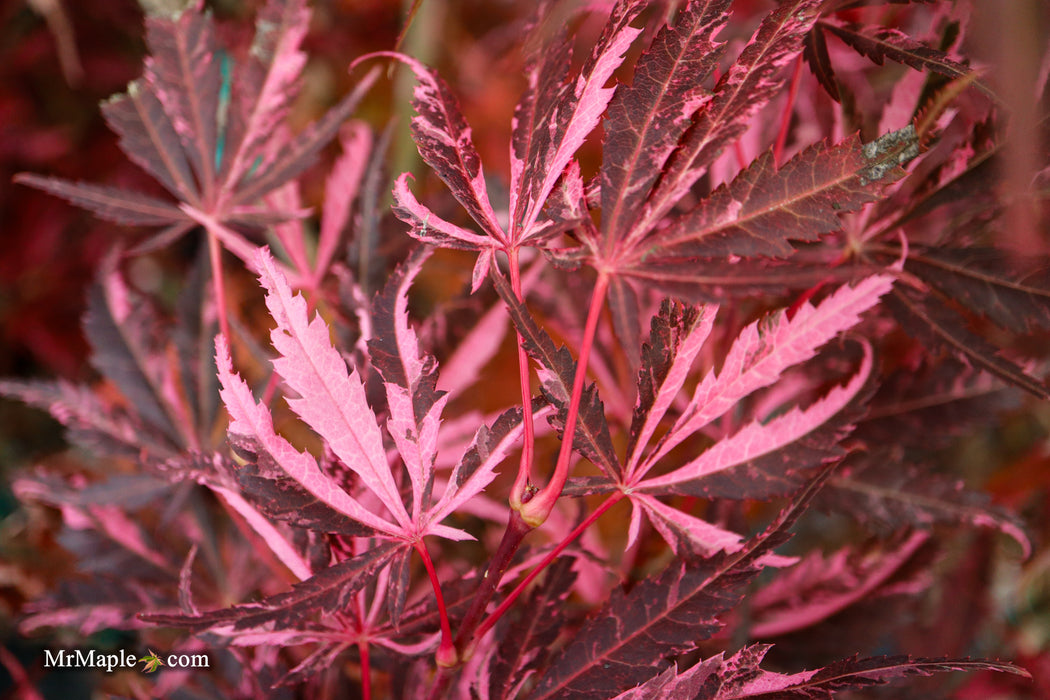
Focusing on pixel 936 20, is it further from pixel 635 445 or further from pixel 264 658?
pixel 264 658

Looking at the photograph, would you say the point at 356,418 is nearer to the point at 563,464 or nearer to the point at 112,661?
the point at 563,464

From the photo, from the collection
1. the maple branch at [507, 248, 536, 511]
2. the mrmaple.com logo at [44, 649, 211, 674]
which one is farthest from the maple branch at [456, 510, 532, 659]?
the mrmaple.com logo at [44, 649, 211, 674]

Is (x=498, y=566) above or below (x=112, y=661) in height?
above

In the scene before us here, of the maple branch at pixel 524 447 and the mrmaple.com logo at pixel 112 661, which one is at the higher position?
the maple branch at pixel 524 447

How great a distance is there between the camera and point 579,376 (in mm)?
248

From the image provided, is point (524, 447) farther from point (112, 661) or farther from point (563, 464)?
point (112, 661)

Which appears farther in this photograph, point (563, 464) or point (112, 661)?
point (112, 661)

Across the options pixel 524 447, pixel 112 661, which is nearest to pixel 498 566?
pixel 524 447

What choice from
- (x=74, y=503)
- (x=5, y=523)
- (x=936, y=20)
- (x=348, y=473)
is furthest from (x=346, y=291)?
(x=5, y=523)

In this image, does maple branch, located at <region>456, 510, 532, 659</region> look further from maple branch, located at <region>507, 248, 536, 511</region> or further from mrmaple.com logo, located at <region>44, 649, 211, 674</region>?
mrmaple.com logo, located at <region>44, 649, 211, 674</region>

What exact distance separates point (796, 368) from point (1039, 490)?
0.37 metres

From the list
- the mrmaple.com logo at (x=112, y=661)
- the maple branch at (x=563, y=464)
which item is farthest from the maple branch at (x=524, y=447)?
the mrmaple.com logo at (x=112, y=661)

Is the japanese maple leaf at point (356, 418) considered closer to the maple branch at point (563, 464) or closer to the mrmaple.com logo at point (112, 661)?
the maple branch at point (563, 464)

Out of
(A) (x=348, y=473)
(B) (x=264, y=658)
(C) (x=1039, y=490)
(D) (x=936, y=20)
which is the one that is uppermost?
(D) (x=936, y=20)
